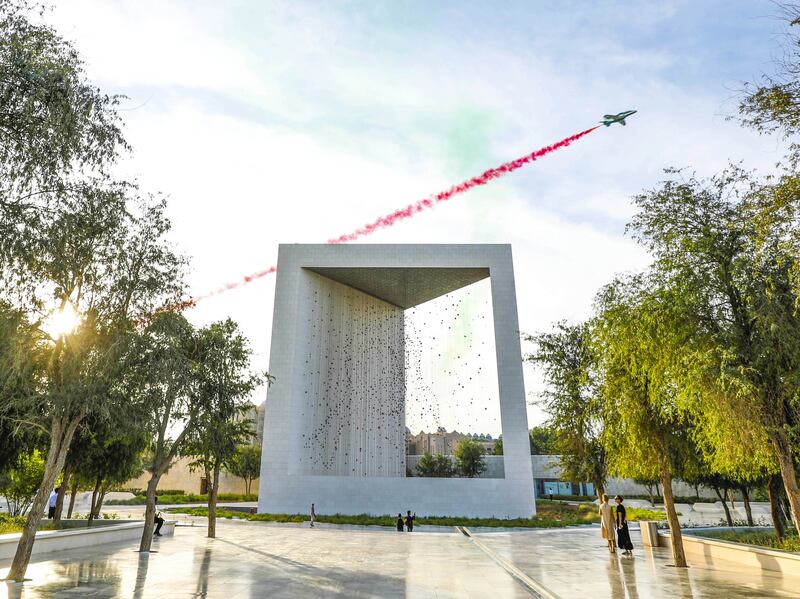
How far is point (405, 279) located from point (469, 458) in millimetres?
20571

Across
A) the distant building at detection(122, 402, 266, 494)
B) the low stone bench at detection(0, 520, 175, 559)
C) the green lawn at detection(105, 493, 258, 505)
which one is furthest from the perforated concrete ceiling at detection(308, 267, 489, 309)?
the distant building at detection(122, 402, 266, 494)

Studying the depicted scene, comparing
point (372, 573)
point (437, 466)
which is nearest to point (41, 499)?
point (372, 573)

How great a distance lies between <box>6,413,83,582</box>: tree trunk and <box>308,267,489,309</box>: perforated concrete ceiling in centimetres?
2589

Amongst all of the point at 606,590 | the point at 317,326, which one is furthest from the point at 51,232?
the point at 317,326

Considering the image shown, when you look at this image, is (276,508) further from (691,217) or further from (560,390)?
(691,217)

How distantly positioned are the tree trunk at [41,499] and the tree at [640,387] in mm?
12385

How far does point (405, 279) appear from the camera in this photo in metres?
37.2

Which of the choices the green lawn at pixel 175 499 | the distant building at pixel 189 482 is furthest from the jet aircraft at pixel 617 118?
the distant building at pixel 189 482

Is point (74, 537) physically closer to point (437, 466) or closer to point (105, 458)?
point (105, 458)

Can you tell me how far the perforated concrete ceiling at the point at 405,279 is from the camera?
35781 mm

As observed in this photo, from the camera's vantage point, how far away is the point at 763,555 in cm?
1130

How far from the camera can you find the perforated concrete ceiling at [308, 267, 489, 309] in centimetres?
3578

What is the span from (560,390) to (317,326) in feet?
61.8

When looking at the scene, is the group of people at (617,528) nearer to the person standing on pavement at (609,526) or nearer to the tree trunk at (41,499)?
the person standing on pavement at (609,526)
